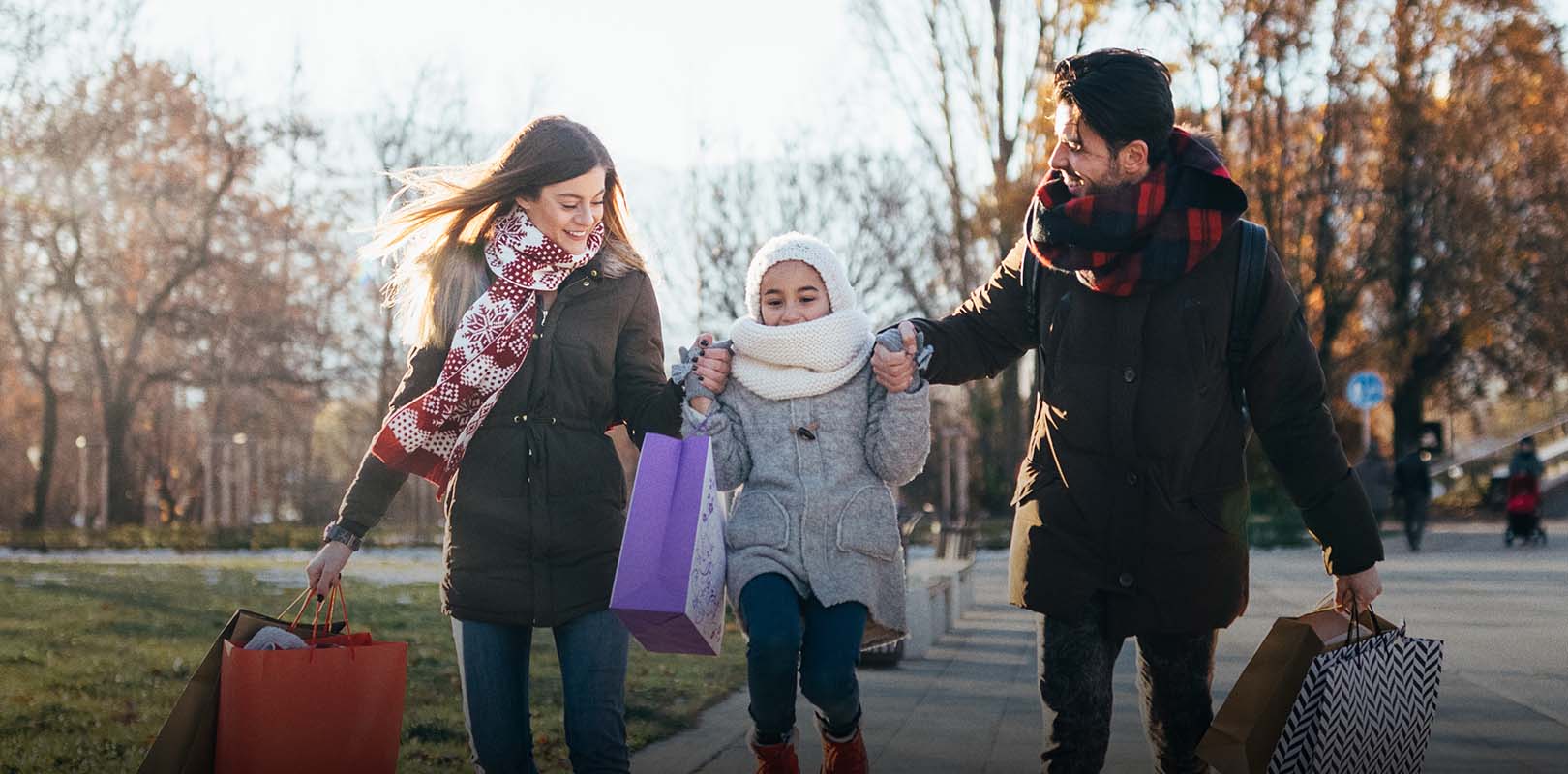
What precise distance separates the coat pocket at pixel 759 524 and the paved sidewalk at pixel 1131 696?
2.46 meters

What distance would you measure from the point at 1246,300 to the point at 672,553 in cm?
150

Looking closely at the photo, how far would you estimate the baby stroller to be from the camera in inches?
1057

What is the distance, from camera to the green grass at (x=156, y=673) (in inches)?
271

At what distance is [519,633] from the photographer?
14.8ft

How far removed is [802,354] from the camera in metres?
4.73

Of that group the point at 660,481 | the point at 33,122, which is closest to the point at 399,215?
the point at 660,481

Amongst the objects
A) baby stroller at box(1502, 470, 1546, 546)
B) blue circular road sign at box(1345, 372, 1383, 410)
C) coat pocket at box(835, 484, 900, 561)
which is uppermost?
blue circular road sign at box(1345, 372, 1383, 410)

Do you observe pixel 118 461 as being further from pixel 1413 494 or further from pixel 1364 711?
pixel 1364 711

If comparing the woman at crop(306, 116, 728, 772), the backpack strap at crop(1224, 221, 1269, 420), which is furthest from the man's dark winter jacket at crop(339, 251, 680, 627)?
the backpack strap at crop(1224, 221, 1269, 420)

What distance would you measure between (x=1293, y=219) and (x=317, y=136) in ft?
64.8

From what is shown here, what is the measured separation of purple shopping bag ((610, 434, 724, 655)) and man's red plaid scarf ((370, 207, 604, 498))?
0.43 meters

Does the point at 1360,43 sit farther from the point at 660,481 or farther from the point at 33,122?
the point at 660,481

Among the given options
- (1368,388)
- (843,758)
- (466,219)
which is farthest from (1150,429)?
(1368,388)

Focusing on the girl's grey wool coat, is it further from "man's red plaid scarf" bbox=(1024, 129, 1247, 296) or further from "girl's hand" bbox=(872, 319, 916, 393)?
"man's red plaid scarf" bbox=(1024, 129, 1247, 296)
